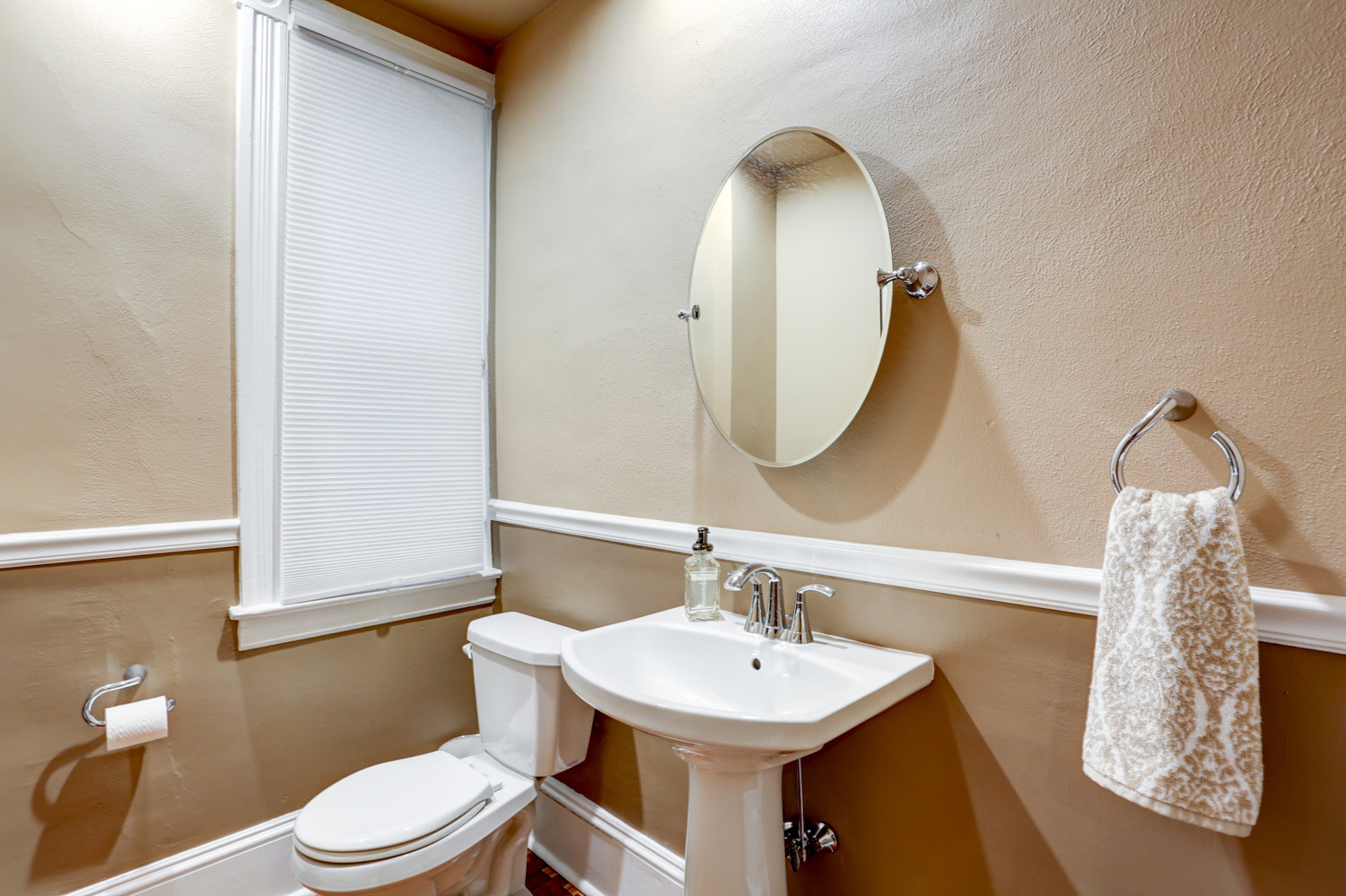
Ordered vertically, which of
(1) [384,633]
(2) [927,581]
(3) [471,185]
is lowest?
(1) [384,633]

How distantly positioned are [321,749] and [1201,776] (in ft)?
6.26

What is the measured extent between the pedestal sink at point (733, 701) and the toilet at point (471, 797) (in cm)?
38

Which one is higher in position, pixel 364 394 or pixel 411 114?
pixel 411 114

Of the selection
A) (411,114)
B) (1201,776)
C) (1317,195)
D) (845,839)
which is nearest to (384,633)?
(845,839)

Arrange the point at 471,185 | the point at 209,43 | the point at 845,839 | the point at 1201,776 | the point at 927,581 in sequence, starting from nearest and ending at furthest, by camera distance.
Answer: the point at 1201,776, the point at 927,581, the point at 845,839, the point at 209,43, the point at 471,185

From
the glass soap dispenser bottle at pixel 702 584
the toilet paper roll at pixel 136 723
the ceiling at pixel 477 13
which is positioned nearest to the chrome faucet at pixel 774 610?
the glass soap dispenser bottle at pixel 702 584

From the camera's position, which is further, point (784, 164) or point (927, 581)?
point (784, 164)

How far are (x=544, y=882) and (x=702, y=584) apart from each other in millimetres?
1046

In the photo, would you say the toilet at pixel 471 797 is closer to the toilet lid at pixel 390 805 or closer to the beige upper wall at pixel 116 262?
the toilet lid at pixel 390 805

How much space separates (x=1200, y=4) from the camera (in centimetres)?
91

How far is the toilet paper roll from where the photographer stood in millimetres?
1440

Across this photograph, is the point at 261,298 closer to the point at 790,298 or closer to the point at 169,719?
the point at 169,719

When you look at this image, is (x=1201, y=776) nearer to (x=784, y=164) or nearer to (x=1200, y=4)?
(x=1200, y=4)

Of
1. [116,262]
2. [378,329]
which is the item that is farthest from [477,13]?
[116,262]
